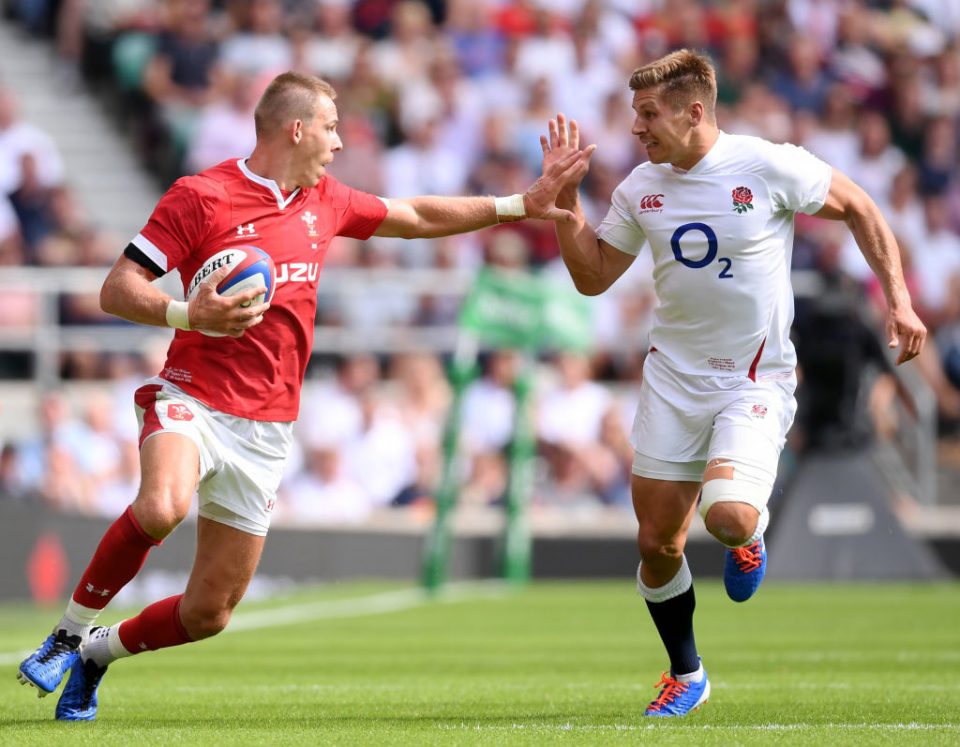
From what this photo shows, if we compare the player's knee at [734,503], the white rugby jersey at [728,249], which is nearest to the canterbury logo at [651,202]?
the white rugby jersey at [728,249]

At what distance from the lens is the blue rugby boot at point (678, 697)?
23.7ft

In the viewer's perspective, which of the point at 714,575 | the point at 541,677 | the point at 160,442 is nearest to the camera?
the point at 160,442

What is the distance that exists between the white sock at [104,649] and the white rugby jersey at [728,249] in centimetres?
250

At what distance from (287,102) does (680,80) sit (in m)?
1.60

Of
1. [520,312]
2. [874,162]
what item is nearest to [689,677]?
[520,312]

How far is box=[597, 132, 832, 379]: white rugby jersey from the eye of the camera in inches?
289

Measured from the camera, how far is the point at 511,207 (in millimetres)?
7824


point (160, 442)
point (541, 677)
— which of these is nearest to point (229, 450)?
point (160, 442)

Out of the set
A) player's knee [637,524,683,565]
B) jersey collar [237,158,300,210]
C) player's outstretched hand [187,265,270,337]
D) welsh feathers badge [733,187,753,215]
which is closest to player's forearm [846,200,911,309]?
welsh feathers badge [733,187,753,215]

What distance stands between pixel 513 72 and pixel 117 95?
190 inches

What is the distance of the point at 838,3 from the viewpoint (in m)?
23.0

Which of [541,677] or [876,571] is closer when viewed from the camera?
[541,677]

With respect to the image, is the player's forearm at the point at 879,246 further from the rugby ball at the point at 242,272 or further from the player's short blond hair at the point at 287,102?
the rugby ball at the point at 242,272

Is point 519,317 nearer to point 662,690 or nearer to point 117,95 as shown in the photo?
point 117,95
